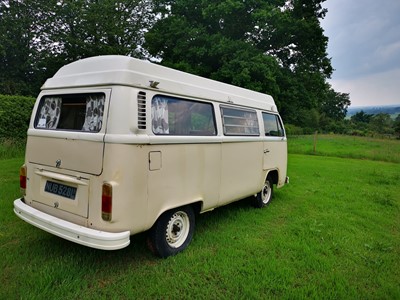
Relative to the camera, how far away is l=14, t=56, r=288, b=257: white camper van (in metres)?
2.78

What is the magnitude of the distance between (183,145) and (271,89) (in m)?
15.2

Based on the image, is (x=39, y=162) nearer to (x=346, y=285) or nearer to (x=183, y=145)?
(x=183, y=145)

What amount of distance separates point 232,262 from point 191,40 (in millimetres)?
17957

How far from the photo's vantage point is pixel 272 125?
601 centimetres

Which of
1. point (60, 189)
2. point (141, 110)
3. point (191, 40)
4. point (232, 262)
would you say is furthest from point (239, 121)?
point (191, 40)

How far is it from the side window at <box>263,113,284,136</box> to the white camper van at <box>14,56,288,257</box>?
67.6 inches

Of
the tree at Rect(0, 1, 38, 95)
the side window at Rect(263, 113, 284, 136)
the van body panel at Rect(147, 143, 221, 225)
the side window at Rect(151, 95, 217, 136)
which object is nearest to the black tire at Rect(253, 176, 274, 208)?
the side window at Rect(263, 113, 284, 136)

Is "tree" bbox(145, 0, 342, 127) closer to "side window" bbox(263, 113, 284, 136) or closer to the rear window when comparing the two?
"side window" bbox(263, 113, 284, 136)

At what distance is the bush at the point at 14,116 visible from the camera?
34.6 feet

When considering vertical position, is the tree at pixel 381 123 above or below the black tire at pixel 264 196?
above

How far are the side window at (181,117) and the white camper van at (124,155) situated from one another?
0.05ft

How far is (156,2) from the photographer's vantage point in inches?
854

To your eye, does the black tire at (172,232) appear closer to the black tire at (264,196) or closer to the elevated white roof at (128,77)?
the elevated white roof at (128,77)

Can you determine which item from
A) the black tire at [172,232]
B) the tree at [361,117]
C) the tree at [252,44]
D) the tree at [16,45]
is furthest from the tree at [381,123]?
the black tire at [172,232]
